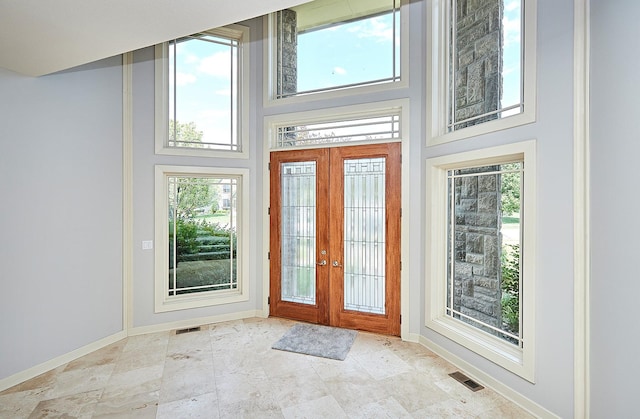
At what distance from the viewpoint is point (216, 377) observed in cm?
278

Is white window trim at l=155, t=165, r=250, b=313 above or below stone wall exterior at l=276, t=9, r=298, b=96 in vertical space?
below

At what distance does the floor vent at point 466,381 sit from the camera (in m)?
2.62

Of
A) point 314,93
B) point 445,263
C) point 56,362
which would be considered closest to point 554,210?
point 445,263

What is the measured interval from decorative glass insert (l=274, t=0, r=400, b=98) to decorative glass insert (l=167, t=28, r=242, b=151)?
1.98 ft

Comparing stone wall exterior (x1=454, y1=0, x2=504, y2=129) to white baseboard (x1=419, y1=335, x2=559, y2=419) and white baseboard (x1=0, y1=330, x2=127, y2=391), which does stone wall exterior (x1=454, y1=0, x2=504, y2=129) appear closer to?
white baseboard (x1=419, y1=335, x2=559, y2=419)

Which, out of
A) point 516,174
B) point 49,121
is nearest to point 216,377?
point 49,121

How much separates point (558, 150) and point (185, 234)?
382cm

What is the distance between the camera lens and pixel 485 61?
9.47ft

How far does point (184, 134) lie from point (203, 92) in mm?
590

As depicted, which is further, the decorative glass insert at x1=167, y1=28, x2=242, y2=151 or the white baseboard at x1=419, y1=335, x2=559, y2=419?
the decorative glass insert at x1=167, y1=28, x2=242, y2=151

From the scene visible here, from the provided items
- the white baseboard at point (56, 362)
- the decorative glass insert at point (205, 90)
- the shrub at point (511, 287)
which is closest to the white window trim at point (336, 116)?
the decorative glass insert at point (205, 90)

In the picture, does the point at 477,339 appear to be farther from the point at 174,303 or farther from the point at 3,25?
the point at 3,25

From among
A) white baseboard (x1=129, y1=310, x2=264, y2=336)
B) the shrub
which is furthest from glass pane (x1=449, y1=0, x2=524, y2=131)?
white baseboard (x1=129, y1=310, x2=264, y2=336)

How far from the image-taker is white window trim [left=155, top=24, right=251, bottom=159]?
3.75m
